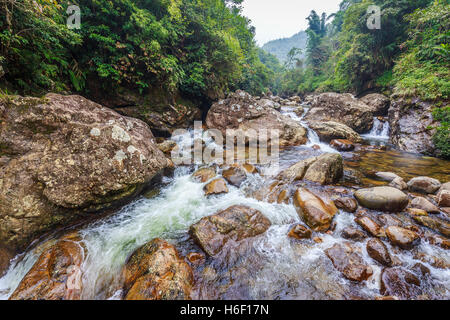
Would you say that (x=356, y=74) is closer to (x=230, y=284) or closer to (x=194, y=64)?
(x=194, y=64)

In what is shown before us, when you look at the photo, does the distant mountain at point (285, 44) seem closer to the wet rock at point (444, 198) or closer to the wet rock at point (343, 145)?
the wet rock at point (343, 145)

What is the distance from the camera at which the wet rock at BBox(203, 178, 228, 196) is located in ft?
14.5

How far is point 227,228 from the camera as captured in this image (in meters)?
3.13

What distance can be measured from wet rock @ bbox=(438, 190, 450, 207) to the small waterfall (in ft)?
24.1

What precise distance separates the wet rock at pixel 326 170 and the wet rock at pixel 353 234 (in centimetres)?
163

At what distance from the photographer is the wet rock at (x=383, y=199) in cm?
332

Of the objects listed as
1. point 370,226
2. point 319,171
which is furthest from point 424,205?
point 319,171

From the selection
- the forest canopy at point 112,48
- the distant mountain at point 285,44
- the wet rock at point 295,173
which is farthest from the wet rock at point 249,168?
the distant mountain at point 285,44

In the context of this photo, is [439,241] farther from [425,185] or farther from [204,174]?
[204,174]

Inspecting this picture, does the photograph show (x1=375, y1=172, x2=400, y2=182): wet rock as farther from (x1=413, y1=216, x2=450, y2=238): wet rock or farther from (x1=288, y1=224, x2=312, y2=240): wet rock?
(x1=288, y1=224, x2=312, y2=240): wet rock

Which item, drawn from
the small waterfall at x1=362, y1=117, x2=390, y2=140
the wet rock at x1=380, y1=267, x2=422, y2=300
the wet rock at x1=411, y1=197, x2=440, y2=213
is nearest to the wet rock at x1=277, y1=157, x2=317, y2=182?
the wet rock at x1=411, y1=197, x2=440, y2=213

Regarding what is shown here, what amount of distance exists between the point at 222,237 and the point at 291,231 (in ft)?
4.36

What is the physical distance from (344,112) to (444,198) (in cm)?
826

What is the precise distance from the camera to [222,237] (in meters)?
2.98
